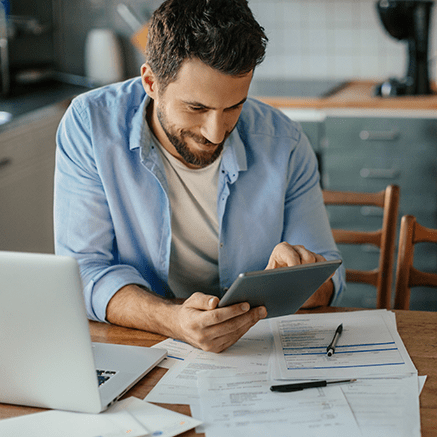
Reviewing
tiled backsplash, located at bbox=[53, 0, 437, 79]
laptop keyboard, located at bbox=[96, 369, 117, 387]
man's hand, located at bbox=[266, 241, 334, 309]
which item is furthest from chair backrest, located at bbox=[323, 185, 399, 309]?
tiled backsplash, located at bbox=[53, 0, 437, 79]

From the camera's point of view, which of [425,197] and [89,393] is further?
[425,197]

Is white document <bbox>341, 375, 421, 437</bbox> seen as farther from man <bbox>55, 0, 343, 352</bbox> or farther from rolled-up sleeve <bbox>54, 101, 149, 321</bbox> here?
rolled-up sleeve <bbox>54, 101, 149, 321</bbox>

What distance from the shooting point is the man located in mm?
1226

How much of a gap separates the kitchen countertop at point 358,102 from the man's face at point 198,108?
145 centimetres

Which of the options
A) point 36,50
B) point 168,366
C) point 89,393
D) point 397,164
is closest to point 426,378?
point 168,366

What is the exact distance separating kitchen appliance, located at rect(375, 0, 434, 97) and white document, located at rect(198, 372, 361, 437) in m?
2.19

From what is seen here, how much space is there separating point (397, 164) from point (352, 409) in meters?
2.01

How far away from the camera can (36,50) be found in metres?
3.67

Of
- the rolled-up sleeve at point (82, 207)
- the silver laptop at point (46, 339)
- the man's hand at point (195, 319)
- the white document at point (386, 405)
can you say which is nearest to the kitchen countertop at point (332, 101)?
the rolled-up sleeve at point (82, 207)

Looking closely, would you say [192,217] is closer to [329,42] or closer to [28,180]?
[28,180]

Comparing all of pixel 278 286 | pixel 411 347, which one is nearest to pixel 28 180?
pixel 278 286

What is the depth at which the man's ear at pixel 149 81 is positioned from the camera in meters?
1.35

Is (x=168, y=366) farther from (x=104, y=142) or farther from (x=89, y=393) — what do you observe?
(x=104, y=142)

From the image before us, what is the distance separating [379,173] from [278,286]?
1872 millimetres
